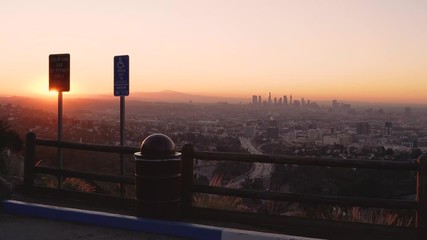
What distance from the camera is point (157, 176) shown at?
7.67 meters

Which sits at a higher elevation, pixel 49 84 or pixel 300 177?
pixel 49 84

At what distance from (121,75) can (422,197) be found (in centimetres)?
612

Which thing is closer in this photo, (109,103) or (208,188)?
(208,188)

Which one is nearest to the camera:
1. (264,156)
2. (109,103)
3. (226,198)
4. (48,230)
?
(48,230)

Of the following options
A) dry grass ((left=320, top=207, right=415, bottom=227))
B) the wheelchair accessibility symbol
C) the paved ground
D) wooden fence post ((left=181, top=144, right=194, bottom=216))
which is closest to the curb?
the paved ground

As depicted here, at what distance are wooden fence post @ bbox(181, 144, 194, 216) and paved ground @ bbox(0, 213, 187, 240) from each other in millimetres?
1113

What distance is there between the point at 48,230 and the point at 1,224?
88 centimetres

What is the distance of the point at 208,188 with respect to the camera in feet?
27.1

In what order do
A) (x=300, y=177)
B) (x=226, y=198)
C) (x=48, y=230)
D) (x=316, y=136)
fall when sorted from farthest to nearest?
1. (x=316, y=136)
2. (x=300, y=177)
3. (x=226, y=198)
4. (x=48, y=230)

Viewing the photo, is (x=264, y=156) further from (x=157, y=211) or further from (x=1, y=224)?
(x=1, y=224)

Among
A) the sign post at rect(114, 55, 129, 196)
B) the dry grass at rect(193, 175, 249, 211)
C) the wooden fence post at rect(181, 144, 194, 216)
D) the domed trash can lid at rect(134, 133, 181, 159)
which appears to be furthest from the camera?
the sign post at rect(114, 55, 129, 196)

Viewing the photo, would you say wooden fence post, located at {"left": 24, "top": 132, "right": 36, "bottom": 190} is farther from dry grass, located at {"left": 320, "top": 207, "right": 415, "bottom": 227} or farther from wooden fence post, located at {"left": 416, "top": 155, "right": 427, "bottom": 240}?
wooden fence post, located at {"left": 416, "top": 155, "right": 427, "bottom": 240}

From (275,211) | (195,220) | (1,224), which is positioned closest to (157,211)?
(195,220)

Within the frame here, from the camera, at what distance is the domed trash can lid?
764cm
